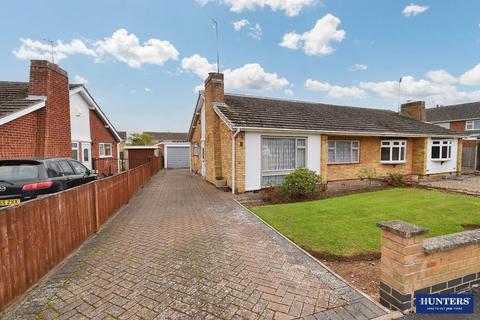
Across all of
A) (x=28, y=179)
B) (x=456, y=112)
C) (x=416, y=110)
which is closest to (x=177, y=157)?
(x=28, y=179)

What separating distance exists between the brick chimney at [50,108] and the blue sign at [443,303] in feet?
40.2

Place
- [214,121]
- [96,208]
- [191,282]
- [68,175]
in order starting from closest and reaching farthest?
[191,282]
[96,208]
[68,175]
[214,121]

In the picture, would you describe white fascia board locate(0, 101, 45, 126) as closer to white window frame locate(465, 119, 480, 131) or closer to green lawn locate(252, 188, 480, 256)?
green lawn locate(252, 188, 480, 256)

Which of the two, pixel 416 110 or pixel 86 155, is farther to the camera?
pixel 416 110

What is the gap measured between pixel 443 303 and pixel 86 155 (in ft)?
55.7

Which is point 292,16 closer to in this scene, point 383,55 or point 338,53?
point 338,53

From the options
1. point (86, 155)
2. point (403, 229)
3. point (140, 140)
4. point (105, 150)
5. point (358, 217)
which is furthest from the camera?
point (140, 140)

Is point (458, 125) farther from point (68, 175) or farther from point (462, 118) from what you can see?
point (68, 175)

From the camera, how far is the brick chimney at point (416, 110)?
19.5 m

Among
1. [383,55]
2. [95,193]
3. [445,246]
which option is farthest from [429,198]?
[95,193]

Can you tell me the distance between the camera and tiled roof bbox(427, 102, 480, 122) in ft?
98.2

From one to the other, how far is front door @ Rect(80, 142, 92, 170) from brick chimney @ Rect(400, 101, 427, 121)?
25.0 meters

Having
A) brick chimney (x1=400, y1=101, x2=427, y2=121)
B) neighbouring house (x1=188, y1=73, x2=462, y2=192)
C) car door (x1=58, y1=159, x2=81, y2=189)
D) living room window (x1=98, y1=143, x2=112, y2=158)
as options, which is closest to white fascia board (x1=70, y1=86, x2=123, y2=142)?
living room window (x1=98, y1=143, x2=112, y2=158)

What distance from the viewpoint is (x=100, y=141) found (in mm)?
16766
